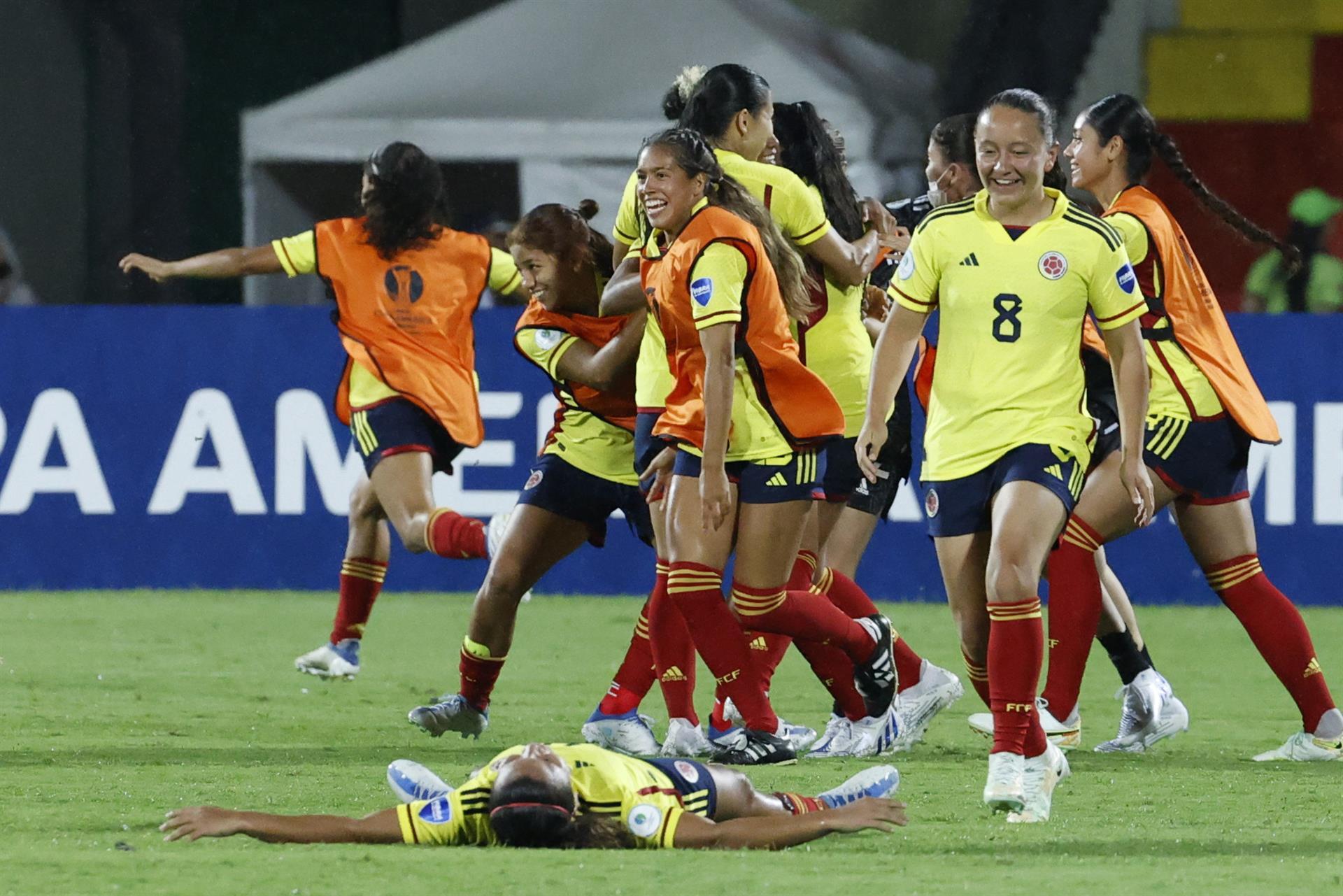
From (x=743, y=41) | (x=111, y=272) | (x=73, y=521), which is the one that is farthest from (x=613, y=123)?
(x=73, y=521)

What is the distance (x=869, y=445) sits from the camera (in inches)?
227

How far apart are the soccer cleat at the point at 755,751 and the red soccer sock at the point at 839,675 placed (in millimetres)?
343

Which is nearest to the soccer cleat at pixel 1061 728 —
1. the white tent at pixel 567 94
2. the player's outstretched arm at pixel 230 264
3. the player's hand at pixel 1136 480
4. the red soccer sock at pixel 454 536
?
the player's hand at pixel 1136 480

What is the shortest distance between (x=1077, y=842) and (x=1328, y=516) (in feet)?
20.2

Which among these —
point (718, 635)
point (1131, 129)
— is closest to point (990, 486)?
point (718, 635)

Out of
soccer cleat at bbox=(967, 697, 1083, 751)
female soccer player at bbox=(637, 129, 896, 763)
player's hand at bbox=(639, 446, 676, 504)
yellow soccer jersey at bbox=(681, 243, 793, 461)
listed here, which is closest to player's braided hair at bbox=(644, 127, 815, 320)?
female soccer player at bbox=(637, 129, 896, 763)

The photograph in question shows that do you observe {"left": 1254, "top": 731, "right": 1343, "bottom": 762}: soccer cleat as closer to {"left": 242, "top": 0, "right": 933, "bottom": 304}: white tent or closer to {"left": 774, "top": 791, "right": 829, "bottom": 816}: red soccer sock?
{"left": 774, "top": 791, "right": 829, "bottom": 816}: red soccer sock

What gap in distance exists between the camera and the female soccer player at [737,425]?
609cm

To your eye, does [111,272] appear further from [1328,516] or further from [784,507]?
[784,507]

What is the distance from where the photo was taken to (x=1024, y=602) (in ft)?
18.0

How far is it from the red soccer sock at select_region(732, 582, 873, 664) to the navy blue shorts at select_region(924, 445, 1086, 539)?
0.59 metres

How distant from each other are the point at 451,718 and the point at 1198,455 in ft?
7.64

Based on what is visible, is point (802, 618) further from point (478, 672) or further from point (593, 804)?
point (593, 804)

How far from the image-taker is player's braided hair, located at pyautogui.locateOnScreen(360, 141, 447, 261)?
8164 mm
